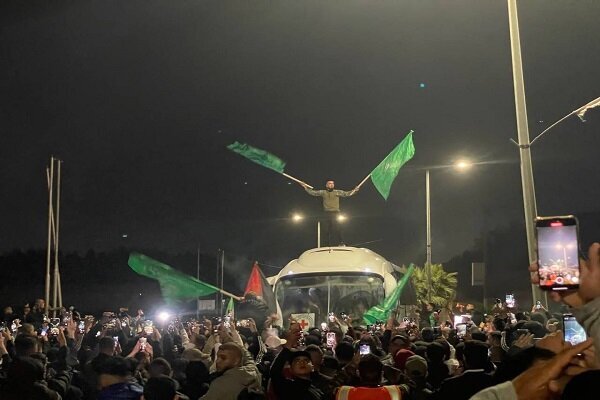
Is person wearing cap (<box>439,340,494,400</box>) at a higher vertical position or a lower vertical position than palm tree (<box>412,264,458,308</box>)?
lower

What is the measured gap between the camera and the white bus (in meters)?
19.4

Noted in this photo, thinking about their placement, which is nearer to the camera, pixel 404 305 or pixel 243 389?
pixel 243 389

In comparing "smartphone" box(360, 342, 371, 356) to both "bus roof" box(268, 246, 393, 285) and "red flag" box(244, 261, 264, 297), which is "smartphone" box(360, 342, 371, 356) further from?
"red flag" box(244, 261, 264, 297)

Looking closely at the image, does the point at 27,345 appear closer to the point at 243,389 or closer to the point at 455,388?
the point at 243,389

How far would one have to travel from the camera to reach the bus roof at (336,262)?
19.7m

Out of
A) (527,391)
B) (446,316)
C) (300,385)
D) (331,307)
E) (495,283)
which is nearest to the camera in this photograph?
(527,391)

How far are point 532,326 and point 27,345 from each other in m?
5.75

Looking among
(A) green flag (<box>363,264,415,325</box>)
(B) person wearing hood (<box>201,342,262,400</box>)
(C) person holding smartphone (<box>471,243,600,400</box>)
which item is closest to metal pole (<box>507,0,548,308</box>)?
(A) green flag (<box>363,264,415,325</box>)

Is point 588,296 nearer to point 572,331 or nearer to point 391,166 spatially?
point 572,331

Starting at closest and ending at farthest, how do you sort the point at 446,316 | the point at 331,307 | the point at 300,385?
the point at 300,385, the point at 446,316, the point at 331,307

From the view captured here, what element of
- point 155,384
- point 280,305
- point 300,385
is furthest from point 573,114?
point 155,384

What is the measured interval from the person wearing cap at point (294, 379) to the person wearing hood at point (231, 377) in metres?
0.18

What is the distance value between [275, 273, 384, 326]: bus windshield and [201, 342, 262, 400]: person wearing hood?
1272 cm

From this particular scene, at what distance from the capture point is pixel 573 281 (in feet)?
10.7
